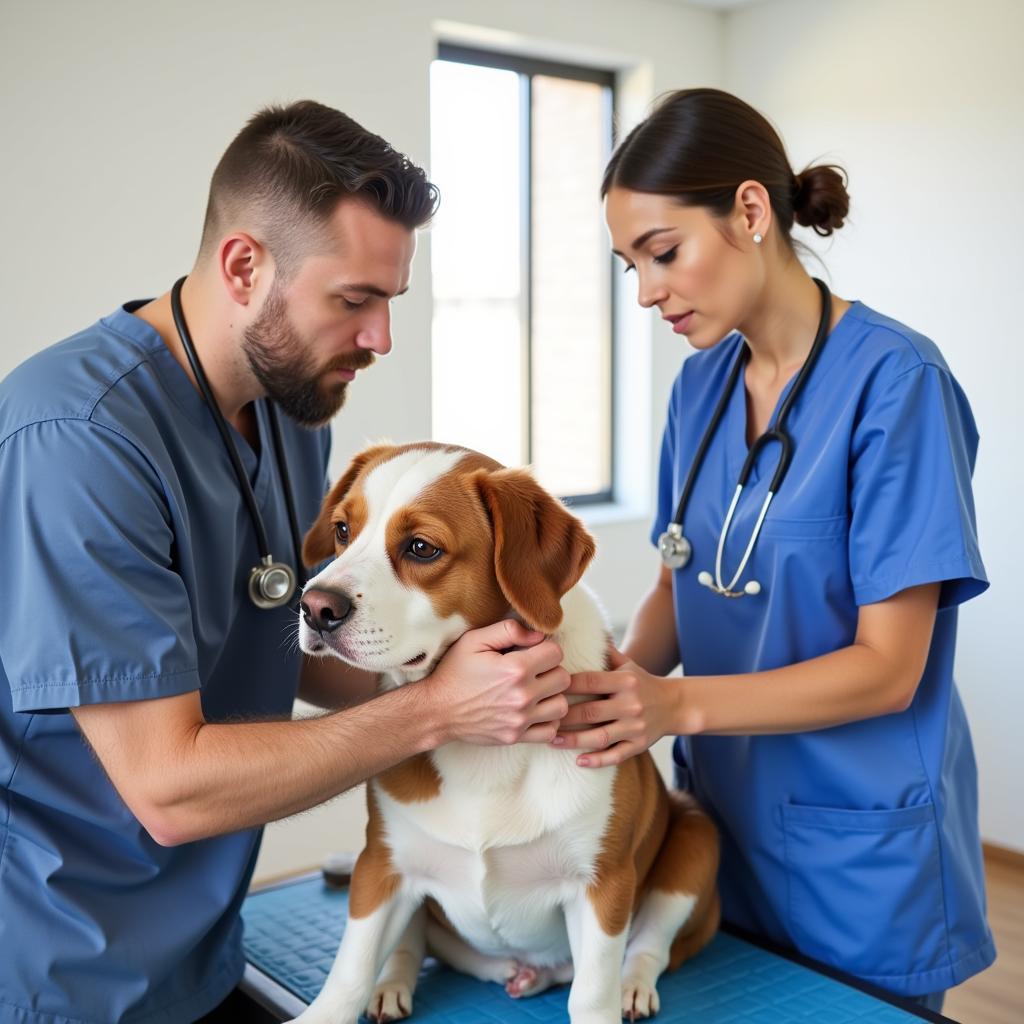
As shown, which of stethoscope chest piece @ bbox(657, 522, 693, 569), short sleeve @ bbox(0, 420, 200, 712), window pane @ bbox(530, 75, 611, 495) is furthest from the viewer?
window pane @ bbox(530, 75, 611, 495)

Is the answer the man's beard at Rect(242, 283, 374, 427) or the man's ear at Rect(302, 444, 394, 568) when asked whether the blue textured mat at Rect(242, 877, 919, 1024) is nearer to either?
the man's ear at Rect(302, 444, 394, 568)

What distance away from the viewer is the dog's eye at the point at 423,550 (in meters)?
1.32

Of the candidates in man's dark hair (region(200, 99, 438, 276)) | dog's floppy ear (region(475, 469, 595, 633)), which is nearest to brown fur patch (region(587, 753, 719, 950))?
dog's floppy ear (region(475, 469, 595, 633))

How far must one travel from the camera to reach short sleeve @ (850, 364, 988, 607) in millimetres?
1421

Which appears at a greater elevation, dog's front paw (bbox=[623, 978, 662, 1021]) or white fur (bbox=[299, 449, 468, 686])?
white fur (bbox=[299, 449, 468, 686])

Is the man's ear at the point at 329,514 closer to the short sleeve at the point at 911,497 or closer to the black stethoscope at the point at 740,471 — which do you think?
the black stethoscope at the point at 740,471

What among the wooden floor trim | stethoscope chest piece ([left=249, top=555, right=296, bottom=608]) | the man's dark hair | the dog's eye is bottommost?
the wooden floor trim

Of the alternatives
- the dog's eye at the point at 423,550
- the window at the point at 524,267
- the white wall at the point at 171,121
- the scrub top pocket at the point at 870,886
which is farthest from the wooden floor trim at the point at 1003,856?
the dog's eye at the point at 423,550

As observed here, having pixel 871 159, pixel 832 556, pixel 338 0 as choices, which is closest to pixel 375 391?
pixel 338 0

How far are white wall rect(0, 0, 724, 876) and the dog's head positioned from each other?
1.90 m

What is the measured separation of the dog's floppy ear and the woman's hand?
0.35ft

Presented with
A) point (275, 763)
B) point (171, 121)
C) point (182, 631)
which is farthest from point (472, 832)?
point (171, 121)

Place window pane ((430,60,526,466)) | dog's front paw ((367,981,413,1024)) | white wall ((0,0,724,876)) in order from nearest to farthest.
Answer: dog's front paw ((367,981,413,1024)) < white wall ((0,0,724,876)) < window pane ((430,60,526,466))

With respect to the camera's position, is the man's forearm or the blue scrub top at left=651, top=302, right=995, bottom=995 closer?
the man's forearm
